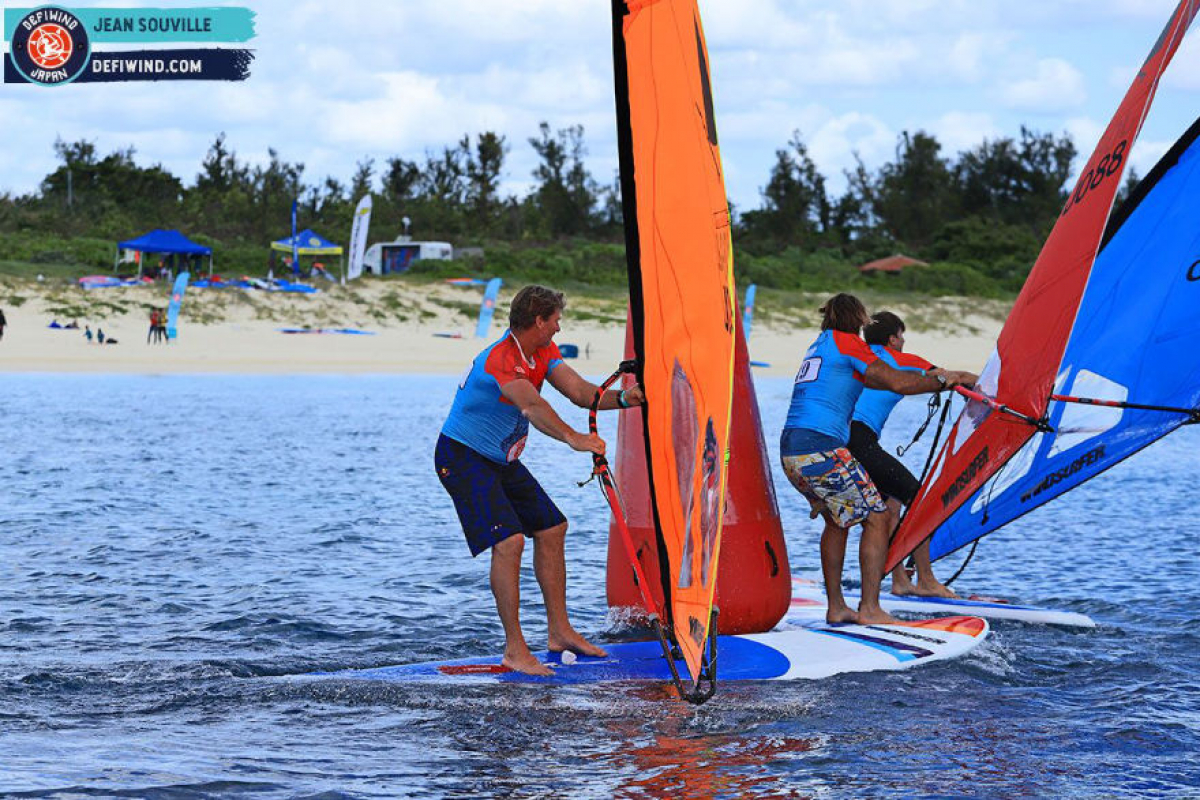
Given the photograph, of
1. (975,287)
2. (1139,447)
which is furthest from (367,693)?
(975,287)

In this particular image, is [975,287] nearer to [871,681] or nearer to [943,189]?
[943,189]

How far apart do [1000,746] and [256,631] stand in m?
3.51

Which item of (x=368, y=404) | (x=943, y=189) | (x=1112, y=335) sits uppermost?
(x=943, y=189)

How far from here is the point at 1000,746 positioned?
489cm

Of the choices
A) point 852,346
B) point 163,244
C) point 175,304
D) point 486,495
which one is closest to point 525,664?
point 486,495

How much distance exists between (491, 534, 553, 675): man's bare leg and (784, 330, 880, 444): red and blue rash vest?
4.57 ft

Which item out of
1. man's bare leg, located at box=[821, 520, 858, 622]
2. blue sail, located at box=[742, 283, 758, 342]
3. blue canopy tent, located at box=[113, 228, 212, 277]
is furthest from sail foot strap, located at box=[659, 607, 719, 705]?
Answer: blue canopy tent, located at box=[113, 228, 212, 277]

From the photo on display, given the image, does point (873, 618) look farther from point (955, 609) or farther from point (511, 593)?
point (511, 593)

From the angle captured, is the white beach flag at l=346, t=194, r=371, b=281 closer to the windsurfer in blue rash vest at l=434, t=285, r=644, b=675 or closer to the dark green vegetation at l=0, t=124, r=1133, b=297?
the dark green vegetation at l=0, t=124, r=1133, b=297

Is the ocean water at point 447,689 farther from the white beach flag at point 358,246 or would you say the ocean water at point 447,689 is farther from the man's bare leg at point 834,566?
the white beach flag at point 358,246

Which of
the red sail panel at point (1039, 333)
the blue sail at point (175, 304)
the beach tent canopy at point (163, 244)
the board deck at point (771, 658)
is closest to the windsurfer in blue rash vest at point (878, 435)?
the red sail panel at point (1039, 333)

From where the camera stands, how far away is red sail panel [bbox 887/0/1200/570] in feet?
19.2

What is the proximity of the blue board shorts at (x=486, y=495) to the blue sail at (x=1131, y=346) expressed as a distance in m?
2.11

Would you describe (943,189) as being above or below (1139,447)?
above
